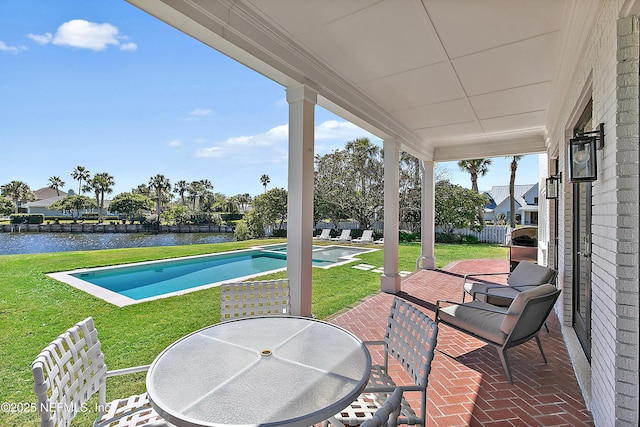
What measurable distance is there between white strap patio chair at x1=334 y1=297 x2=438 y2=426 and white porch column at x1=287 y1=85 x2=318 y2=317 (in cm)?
128

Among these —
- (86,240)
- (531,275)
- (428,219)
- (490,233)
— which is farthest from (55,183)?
(490,233)

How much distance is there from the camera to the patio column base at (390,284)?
5.58 metres

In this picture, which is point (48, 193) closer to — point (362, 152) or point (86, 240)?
point (86, 240)

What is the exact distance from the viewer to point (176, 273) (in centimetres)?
938

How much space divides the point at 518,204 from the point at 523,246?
27745mm

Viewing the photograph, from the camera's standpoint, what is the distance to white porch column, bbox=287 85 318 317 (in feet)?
10.2

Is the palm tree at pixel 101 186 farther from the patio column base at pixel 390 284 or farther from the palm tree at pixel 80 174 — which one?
the patio column base at pixel 390 284

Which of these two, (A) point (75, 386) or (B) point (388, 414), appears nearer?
(B) point (388, 414)

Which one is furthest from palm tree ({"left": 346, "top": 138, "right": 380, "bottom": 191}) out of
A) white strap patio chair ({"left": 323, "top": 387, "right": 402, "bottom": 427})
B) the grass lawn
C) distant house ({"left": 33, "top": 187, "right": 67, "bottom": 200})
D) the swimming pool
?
white strap patio chair ({"left": 323, "top": 387, "right": 402, "bottom": 427})

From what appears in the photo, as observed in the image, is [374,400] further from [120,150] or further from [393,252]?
[120,150]

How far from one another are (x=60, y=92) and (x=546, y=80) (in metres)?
13.8

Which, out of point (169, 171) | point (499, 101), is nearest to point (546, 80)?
point (499, 101)

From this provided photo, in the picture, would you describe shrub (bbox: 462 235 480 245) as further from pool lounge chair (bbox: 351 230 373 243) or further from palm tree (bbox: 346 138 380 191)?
palm tree (bbox: 346 138 380 191)

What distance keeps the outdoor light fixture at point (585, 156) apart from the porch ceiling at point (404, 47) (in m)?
0.88
